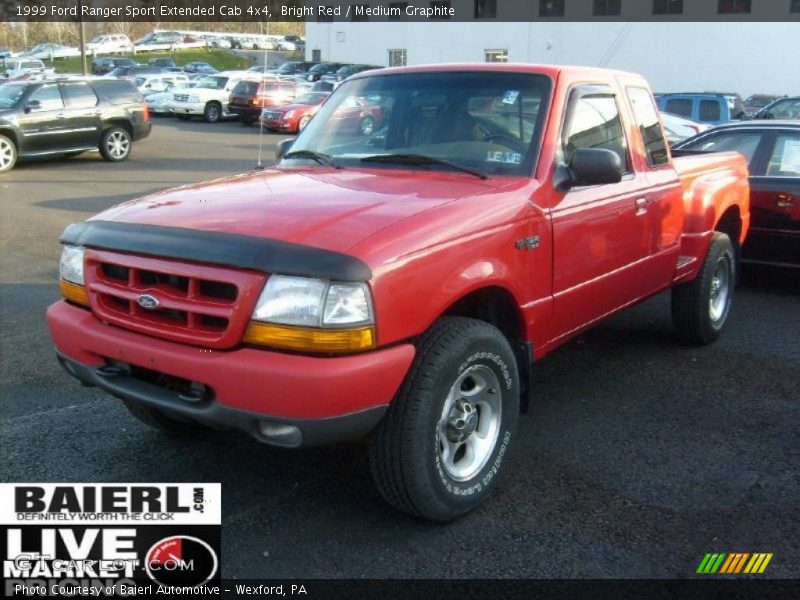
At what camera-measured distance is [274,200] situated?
3.72 m

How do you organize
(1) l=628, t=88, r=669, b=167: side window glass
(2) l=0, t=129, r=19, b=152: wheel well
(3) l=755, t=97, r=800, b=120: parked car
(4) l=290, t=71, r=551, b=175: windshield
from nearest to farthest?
(4) l=290, t=71, r=551, b=175: windshield → (1) l=628, t=88, r=669, b=167: side window glass → (2) l=0, t=129, r=19, b=152: wheel well → (3) l=755, t=97, r=800, b=120: parked car

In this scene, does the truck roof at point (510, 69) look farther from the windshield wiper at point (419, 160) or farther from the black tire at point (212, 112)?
the black tire at point (212, 112)

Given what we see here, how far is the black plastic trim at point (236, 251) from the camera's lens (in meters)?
3.04

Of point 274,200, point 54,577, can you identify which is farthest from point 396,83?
point 54,577

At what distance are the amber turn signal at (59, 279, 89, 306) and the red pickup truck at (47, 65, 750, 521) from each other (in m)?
0.01

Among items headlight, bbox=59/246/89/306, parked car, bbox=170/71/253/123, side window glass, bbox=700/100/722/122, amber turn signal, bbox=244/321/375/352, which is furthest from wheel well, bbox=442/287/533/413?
parked car, bbox=170/71/253/123

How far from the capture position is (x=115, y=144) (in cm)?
1789

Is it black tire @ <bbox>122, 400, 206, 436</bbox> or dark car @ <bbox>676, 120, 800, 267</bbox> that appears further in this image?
dark car @ <bbox>676, 120, 800, 267</bbox>

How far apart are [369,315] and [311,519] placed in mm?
1092

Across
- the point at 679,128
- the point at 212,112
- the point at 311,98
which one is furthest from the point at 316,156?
the point at 212,112

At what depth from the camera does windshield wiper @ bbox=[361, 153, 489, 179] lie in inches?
164

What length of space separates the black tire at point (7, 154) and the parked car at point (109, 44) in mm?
55275

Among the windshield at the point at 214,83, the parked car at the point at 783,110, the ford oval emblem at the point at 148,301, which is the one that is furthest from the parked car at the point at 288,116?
the ford oval emblem at the point at 148,301

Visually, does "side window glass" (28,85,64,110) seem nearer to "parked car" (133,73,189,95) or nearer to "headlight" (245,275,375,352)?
"headlight" (245,275,375,352)
